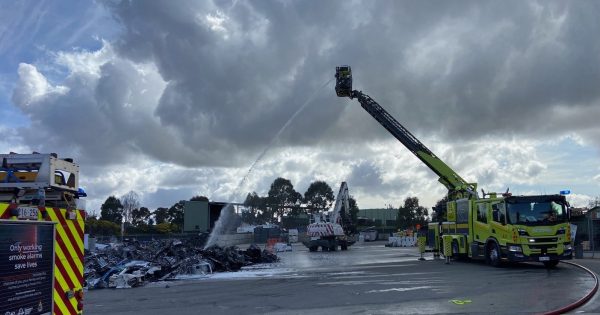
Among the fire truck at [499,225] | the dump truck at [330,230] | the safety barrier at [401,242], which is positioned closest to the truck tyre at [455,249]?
the fire truck at [499,225]

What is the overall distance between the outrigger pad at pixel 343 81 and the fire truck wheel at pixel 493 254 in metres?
11.7

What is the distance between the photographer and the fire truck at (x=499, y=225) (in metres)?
18.7

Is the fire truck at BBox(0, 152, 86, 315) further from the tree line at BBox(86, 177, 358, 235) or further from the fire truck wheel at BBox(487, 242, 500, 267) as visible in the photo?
the tree line at BBox(86, 177, 358, 235)

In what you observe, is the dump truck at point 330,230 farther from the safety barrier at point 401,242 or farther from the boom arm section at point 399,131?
the boom arm section at point 399,131

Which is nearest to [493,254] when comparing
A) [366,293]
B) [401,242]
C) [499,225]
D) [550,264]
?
[499,225]

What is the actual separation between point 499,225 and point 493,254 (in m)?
1.54

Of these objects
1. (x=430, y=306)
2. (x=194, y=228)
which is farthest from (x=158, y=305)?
(x=194, y=228)

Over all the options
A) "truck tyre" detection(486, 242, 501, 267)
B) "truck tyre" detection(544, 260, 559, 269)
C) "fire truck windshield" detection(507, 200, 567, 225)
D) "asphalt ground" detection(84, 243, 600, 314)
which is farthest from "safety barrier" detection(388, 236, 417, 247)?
"fire truck windshield" detection(507, 200, 567, 225)

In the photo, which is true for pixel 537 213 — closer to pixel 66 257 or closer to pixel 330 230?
pixel 66 257

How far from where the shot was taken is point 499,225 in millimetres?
19750

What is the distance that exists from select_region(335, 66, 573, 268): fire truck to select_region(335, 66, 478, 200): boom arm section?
52mm

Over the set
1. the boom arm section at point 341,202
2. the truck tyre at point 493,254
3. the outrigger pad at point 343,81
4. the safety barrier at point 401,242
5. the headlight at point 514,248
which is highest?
the outrigger pad at point 343,81

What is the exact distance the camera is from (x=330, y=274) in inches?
784

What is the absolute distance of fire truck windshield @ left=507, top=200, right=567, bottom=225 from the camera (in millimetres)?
18969
